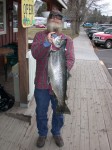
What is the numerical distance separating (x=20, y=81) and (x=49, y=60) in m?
2.01

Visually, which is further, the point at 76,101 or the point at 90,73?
the point at 90,73

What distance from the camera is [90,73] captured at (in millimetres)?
10602

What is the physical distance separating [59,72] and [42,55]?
1.00 feet

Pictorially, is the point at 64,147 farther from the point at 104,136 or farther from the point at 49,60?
the point at 49,60

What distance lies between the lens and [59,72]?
3.72m

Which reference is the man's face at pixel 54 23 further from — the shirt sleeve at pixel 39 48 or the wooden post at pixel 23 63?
the wooden post at pixel 23 63

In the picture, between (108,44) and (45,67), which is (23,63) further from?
(108,44)

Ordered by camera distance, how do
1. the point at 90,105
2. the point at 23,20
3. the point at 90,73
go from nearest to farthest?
the point at 23,20
the point at 90,105
the point at 90,73

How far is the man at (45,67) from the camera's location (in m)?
3.71

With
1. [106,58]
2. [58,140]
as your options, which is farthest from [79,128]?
[106,58]

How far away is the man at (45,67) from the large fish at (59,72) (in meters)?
0.09

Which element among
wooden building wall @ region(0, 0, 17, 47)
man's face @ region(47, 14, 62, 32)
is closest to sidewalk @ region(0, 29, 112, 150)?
man's face @ region(47, 14, 62, 32)

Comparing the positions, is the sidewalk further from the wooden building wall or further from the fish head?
the wooden building wall

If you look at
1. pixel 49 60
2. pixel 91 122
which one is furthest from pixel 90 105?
pixel 49 60
